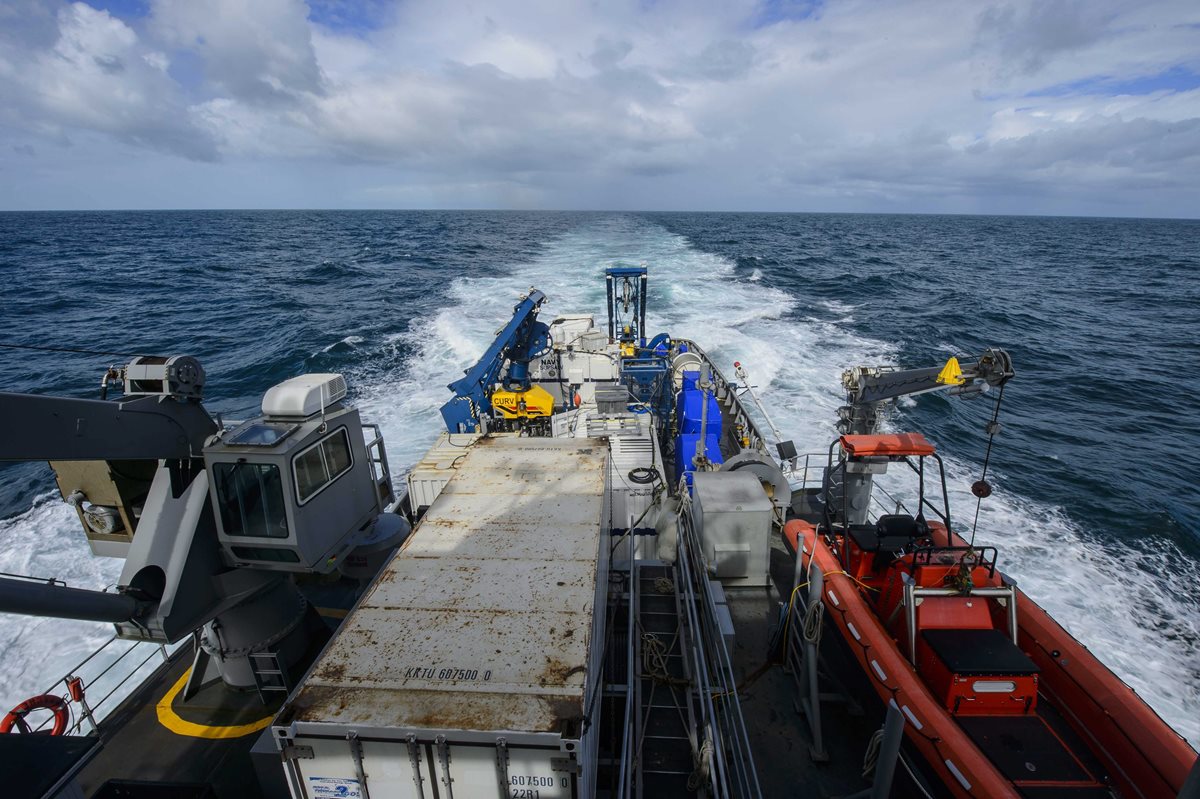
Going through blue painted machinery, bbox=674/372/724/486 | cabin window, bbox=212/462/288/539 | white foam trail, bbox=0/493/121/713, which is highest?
cabin window, bbox=212/462/288/539

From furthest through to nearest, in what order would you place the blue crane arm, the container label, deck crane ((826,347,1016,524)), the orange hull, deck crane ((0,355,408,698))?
1. the blue crane arm
2. deck crane ((826,347,1016,524))
3. deck crane ((0,355,408,698))
4. the orange hull
5. the container label

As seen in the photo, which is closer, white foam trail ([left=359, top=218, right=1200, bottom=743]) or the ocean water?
white foam trail ([left=359, top=218, right=1200, bottom=743])

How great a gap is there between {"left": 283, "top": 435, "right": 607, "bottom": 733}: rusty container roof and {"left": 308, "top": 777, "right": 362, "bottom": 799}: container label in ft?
1.73

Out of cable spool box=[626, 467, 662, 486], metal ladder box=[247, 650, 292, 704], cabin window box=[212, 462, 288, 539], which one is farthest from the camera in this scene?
cable spool box=[626, 467, 662, 486]

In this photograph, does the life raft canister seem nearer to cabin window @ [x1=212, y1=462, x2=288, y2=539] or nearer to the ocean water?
cabin window @ [x1=212, y1=462, x2=288, y2=539]

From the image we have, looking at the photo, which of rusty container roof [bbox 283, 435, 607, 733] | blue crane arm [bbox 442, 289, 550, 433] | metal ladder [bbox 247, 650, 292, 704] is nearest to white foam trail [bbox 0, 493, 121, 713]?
metal ladder [bbox 247, 650, 292, 704]

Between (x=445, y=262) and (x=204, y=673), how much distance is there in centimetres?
6345

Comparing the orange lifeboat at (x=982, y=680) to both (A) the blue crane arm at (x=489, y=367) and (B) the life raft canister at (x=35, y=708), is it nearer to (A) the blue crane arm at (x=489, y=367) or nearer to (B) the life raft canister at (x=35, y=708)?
(B) the life raft canister at (x=35, y=708)

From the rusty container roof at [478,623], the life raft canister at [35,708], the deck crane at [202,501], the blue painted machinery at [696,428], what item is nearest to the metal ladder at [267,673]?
the deck crane at [202,501]

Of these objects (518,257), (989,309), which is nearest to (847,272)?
(989,309)

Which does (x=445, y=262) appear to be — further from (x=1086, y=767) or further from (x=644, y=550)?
(x=1086, y=767)

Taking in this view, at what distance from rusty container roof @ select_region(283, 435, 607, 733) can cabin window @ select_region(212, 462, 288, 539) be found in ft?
5.43

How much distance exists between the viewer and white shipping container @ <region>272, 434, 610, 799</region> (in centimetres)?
434

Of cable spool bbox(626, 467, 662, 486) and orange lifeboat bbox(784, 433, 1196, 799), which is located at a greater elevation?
orange lifeboat bbox(784, 433, 1196, 799)
